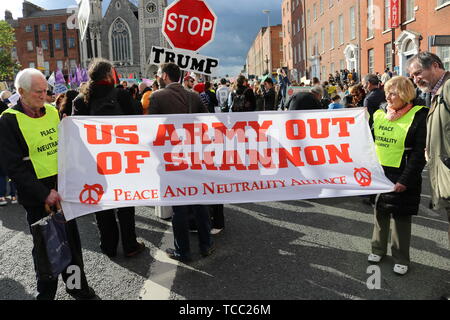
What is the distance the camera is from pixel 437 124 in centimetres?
321

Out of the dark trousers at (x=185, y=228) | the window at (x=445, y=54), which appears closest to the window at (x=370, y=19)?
the window at (x=445, y=54)

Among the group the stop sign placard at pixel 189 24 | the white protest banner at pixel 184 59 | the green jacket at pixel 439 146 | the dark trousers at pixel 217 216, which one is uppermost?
the stop sign placard at pixel 189 24

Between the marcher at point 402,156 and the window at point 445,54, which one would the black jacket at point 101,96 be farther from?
the window at point 445,54

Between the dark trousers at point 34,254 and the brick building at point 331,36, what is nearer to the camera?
the dark trousers at point 34,254

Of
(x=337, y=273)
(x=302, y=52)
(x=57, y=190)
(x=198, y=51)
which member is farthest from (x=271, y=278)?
(x=302, y=52)

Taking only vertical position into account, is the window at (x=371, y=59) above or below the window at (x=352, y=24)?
below

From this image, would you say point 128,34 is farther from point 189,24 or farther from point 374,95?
point 374,95

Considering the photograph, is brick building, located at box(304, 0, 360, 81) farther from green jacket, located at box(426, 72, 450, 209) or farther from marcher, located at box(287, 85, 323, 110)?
green jacket, located at box(426, 72, 450, 209)

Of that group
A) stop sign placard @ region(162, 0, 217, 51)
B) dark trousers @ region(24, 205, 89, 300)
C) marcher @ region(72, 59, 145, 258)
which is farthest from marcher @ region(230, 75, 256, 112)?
dark trousers @ region(24, 205, 89, 300)

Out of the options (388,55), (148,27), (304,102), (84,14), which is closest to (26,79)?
(84,14)

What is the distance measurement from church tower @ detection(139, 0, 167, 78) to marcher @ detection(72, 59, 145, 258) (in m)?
68.4

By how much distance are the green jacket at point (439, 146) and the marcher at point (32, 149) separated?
131 inches

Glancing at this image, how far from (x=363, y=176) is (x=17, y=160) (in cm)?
319

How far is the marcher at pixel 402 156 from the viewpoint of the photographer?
3645mm
